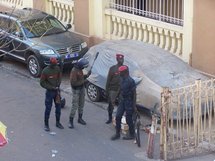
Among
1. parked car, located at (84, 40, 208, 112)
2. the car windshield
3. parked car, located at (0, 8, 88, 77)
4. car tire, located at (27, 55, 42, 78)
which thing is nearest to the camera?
parked car, located at (84, 40, 208, 112)

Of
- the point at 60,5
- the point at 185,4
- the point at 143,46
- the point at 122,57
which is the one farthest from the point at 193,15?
the point at 60,5

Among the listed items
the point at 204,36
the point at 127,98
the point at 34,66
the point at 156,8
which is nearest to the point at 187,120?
the point at 127,98

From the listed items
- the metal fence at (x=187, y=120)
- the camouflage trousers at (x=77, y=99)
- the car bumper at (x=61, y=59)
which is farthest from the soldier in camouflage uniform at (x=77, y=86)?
the car bumper at (x=61, y=59)

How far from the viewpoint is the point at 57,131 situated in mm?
15055

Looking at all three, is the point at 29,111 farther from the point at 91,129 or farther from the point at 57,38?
the point at 57,38

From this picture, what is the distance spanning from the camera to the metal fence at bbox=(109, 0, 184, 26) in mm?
18141

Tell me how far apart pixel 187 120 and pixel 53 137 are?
3.16 meters

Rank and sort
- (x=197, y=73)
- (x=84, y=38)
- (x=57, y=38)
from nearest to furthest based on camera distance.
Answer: (x=197, y=73)
(x=57, y=38)
(x=84, y=38)

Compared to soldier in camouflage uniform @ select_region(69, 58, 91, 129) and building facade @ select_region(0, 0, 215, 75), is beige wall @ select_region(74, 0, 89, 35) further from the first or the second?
soldier in camouflage uniform @ select_region(69, 58, 91, 129)

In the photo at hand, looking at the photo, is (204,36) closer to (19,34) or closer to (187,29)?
(187,29)

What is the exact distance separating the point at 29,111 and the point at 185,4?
4.85m

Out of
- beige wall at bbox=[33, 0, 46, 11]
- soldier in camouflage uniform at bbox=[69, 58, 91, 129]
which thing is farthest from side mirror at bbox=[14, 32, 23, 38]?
soldier in camouflage uniform at bbox=[69, 58, 91, 129]

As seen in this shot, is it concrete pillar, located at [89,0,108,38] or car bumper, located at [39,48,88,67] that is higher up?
concrete pillar, located at [89,0,108,38]

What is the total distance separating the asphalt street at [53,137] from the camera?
13639mm
